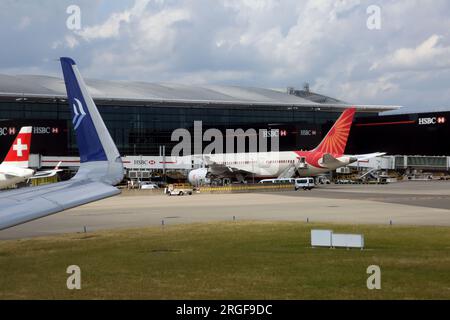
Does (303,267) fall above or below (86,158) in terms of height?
below

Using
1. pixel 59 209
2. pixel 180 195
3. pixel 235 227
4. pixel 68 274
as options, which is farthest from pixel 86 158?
pixel 180 195

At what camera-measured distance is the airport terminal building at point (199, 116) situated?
127 meters

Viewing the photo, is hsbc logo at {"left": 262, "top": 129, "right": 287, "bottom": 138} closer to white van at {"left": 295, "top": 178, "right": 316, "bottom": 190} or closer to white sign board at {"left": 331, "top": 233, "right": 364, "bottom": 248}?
white van at {"left": 295, "top": 178, "right": 316, "bottom": 190}

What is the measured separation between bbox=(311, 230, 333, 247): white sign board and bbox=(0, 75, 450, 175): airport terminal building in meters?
97.7

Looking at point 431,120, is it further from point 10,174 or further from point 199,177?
point 10,174

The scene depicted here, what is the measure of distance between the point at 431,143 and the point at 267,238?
109214 millimetres

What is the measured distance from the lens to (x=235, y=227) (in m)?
34.7

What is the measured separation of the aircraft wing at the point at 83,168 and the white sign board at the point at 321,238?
12529 millimetres

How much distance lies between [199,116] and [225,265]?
4975 inches

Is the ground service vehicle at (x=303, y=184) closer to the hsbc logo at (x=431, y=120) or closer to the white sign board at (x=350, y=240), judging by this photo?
the hsbc logo at (x=431, y=120)

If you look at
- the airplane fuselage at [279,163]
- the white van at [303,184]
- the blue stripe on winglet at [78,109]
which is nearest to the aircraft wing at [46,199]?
the blue stripe on winglet at [78,109]

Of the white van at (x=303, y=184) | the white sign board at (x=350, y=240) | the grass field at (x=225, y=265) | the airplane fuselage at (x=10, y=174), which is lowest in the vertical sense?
the grass field at (x=225, y=265)

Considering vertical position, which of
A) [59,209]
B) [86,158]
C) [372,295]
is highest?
[86,158]
